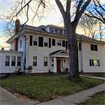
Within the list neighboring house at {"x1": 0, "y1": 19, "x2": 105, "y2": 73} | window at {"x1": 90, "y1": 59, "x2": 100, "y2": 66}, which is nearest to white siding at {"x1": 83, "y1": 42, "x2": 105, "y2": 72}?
neighboring house at {"x1": 0, "y1": 19, "x2": 105, "y2": 73}

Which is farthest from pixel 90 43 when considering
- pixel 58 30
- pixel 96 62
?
pixel 58 30

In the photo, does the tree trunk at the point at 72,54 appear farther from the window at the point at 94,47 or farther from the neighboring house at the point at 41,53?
the window at the point at 94,47

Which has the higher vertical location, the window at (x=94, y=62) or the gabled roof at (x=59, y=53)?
the gabled roof at (x=59, y=53)

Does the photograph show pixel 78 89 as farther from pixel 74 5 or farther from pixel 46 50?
pixel 46 50

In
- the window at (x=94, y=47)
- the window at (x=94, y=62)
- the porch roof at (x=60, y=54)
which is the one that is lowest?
the window at (x=94, y=62)

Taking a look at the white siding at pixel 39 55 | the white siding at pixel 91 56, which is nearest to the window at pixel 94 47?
the white siding at pixel 91 56

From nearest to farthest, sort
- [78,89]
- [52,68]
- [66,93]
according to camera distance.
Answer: [66,93]
[78,89]
[52,68]

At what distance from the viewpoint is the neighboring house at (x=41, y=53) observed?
15.8 metres

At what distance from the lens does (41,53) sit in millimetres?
16812

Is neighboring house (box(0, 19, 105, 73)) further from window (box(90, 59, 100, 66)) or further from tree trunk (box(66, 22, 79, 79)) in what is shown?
tree trunk (box(66, 22, 79, 79))

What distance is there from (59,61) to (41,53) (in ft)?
11.7

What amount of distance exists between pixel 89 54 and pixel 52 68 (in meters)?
8.19

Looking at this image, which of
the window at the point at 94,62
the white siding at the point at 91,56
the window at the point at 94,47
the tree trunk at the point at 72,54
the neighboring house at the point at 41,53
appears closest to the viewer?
the tree trunk at the point at 72,54

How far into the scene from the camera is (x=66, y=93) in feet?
21.2
